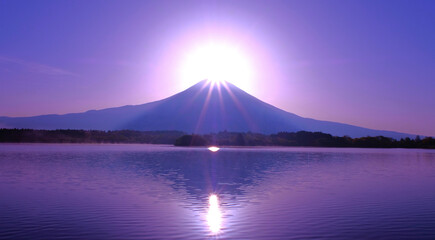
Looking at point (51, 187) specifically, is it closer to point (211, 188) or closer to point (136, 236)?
point (211, 188)

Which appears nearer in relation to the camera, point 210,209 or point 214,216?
point 214,216

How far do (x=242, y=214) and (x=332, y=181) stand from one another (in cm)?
2057

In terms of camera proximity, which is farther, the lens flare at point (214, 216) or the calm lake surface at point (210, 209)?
the lens flare at point (214, 216)

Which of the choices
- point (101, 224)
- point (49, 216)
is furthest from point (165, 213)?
point (49, 216)

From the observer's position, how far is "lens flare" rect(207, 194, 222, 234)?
18.4m

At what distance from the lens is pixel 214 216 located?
21.2 meters

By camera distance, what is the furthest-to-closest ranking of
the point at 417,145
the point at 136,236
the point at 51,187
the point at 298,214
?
1. the point at 417,145
2. the point at 51,187
3. the point at 298,214
4. the point at 136,236

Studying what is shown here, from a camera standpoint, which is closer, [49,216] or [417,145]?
[49,216]

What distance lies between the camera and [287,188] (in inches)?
1324

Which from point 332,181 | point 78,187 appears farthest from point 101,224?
point 332,181

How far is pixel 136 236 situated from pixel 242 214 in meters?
6.80

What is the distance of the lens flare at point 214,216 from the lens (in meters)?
18.4

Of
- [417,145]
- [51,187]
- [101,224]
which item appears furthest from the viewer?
[417,145]

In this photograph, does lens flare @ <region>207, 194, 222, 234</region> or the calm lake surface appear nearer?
the calm lake surface
